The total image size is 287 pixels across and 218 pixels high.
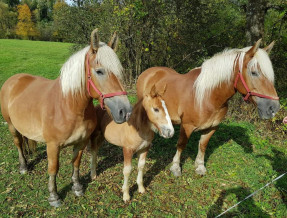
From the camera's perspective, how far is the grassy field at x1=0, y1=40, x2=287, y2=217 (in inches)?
121

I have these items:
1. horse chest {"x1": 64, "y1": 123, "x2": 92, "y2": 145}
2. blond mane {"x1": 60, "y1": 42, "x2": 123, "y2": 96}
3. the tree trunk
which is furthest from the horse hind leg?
the tree trunk

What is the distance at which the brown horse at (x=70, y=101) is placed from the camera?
7.32 feet

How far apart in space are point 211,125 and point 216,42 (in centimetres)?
589

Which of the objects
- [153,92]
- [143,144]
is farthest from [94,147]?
[153,92]

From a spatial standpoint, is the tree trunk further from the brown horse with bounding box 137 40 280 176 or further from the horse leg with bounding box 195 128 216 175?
the horse leg with bounding box 195 128 216 175

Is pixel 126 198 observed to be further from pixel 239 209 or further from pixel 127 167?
pixel 239 209

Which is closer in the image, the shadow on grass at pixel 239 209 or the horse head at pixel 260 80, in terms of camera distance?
the horse head at pixel 260 80

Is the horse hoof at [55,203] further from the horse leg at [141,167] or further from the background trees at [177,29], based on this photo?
the background trees at [177,29]

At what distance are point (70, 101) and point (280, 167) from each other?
4230mm

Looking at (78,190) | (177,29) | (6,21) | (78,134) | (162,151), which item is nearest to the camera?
(78,134)

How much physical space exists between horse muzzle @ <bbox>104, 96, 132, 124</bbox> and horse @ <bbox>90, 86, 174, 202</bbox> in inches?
17.2

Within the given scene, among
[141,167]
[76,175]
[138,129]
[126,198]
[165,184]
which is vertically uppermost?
[138,129]

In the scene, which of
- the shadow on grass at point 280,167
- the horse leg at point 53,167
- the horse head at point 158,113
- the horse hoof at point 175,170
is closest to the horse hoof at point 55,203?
the horse leg at point 53,167

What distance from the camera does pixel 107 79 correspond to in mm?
2246
